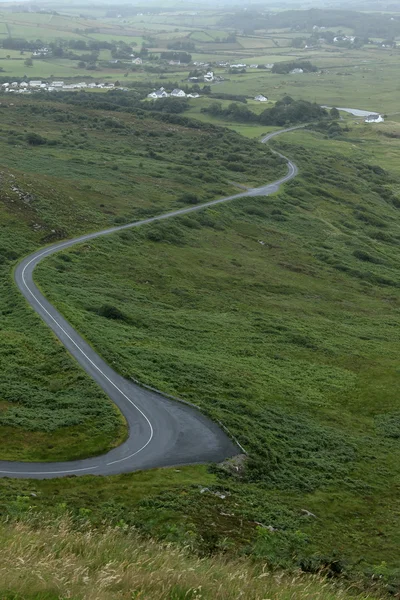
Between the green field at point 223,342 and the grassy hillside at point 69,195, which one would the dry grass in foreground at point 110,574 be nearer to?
the green field at point 223,342

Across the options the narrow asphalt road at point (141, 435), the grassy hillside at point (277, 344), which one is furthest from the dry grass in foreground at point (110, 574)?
the narrow asphalt road at point (141, 435)

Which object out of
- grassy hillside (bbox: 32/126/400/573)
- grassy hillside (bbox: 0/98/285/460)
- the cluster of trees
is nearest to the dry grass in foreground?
grassy hillside (bbox: 32/126/400/573)

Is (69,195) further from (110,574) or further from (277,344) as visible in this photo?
(110,574)

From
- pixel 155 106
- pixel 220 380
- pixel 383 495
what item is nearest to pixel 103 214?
pixel 220 380

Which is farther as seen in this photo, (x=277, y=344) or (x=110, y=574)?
(x=277, y=344)

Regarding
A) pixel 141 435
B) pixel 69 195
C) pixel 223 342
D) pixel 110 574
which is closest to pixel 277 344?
pixel 223 342

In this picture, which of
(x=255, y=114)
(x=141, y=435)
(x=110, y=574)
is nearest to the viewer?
(x=110, y=574)

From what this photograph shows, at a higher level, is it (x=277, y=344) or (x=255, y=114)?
(x=255, y=114)
